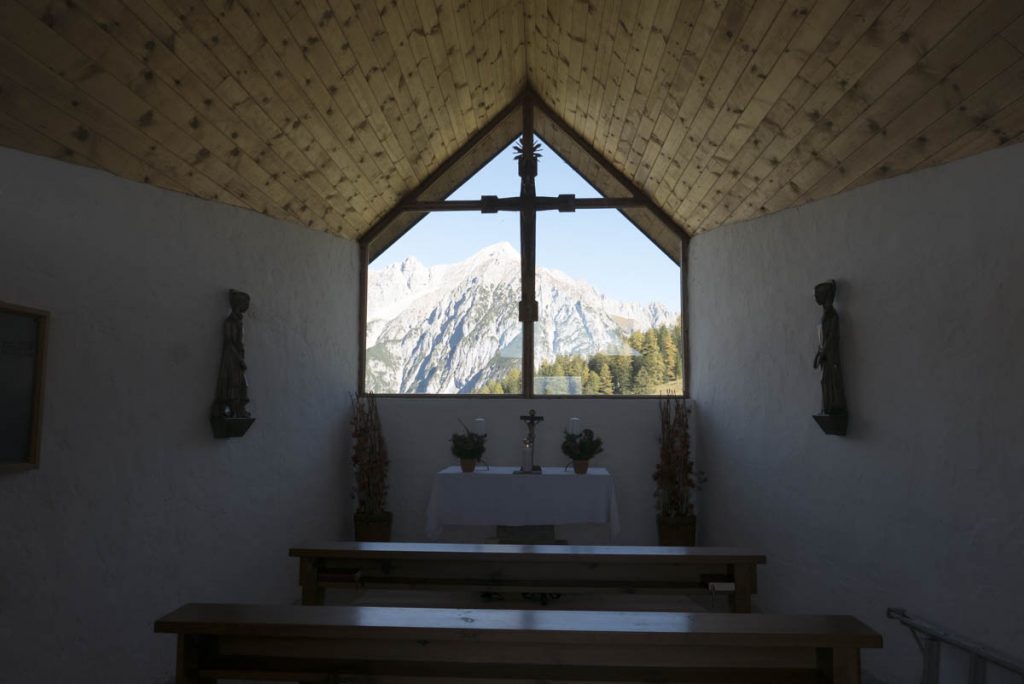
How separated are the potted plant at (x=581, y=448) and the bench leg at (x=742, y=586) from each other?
7.06ft

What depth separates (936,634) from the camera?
3.13 m

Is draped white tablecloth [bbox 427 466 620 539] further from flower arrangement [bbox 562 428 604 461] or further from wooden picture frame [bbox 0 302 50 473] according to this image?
wooden picture frame [bbox 0 302 50 473]

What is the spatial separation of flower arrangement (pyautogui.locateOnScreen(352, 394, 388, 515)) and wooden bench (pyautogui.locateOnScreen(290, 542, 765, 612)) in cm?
230

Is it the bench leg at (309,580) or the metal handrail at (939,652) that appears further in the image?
the bench leg at (309,580)

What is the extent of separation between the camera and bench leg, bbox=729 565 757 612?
3.35m

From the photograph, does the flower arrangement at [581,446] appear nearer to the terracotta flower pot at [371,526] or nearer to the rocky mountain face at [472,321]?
the rocky mountain face at [472,321]

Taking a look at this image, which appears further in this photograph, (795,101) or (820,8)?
(795,101)

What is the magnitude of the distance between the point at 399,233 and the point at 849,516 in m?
4.10

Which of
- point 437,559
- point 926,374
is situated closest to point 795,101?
point 926,374

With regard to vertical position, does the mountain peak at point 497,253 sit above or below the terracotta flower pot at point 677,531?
above

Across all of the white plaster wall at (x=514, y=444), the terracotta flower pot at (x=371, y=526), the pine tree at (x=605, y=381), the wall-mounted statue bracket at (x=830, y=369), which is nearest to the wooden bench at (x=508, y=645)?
the wall-mounted statue bracket at (x=830, y=369)

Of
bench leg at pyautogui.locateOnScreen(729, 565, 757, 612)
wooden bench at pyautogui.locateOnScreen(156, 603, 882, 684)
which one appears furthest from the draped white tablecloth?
wooden bench at pyautogui.locateOnScreen(156, 603, 882, 684)

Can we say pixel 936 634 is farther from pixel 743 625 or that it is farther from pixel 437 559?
pixel 437 559

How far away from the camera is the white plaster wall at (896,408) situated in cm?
317
